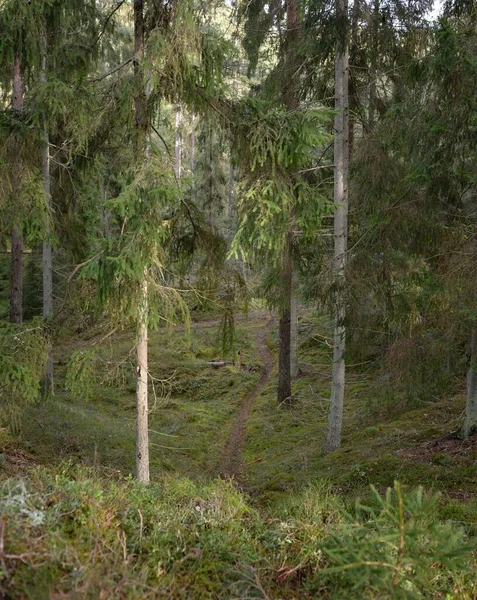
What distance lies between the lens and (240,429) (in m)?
15.8

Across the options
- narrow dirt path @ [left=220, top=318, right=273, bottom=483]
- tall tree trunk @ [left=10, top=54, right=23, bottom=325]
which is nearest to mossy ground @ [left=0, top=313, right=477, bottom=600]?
narrow dirt path @ [left=220, top=318, right=273, bottom=483]

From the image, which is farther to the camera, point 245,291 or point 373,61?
point 373,61

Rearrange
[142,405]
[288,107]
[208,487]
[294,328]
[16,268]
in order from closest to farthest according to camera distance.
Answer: [208,487], [142,405], [16,268], [288,107], [294,328]

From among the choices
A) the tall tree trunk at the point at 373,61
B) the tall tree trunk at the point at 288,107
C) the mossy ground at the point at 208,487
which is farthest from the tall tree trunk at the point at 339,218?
the tall tree trunk at the point at 288,107

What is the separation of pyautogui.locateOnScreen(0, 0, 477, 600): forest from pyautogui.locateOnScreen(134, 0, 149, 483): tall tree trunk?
4 centimetres

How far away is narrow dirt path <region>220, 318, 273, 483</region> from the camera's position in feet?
40.8

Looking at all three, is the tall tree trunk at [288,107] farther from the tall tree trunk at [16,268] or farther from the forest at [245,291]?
the tall tree trunk at [16,268]

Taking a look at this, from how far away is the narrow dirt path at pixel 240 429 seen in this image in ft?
40.8

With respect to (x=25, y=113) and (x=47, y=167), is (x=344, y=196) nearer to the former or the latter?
(x=25, y=113)

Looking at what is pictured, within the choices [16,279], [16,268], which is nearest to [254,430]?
[16,279]

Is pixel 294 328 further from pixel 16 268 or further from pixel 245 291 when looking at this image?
pixel 245 291

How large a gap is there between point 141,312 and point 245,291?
1.98 meters

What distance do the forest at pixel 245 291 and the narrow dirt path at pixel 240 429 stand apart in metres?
0.18

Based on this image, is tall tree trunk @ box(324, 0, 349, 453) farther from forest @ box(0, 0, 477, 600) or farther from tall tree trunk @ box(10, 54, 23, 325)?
tall tree trunk @ box(10, 54, 23, 325)
